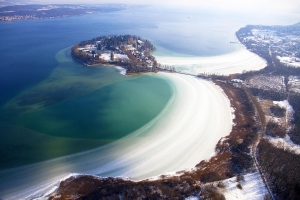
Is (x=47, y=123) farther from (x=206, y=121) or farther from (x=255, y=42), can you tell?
(x=255, y=42)

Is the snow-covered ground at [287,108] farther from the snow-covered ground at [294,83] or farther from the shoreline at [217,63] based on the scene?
the shoreline at [217,63]

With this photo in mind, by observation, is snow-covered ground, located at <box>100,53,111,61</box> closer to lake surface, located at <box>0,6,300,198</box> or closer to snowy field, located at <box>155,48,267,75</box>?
lake surface, located at <box>0,6,300,198</box>

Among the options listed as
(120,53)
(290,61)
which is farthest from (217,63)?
(120,53)

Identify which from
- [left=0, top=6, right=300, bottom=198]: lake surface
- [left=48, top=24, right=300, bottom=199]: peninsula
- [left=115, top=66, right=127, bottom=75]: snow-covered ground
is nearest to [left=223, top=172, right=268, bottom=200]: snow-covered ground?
[left=48, top=24, right=300, bottom=199]: peninsula

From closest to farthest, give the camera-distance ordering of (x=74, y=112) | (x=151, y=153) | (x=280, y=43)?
1. (x=151, y=153)
2. (x=74, y=112)
3. (x=280, y=43)

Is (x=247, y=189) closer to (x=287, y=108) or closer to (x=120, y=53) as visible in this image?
(x=287, y=108)

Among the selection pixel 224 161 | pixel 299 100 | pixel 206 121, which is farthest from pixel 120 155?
pixel 299 100

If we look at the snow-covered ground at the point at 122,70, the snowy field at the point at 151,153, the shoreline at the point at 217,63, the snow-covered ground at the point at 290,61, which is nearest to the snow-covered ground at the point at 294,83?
the shoreline at the point at 217,63
